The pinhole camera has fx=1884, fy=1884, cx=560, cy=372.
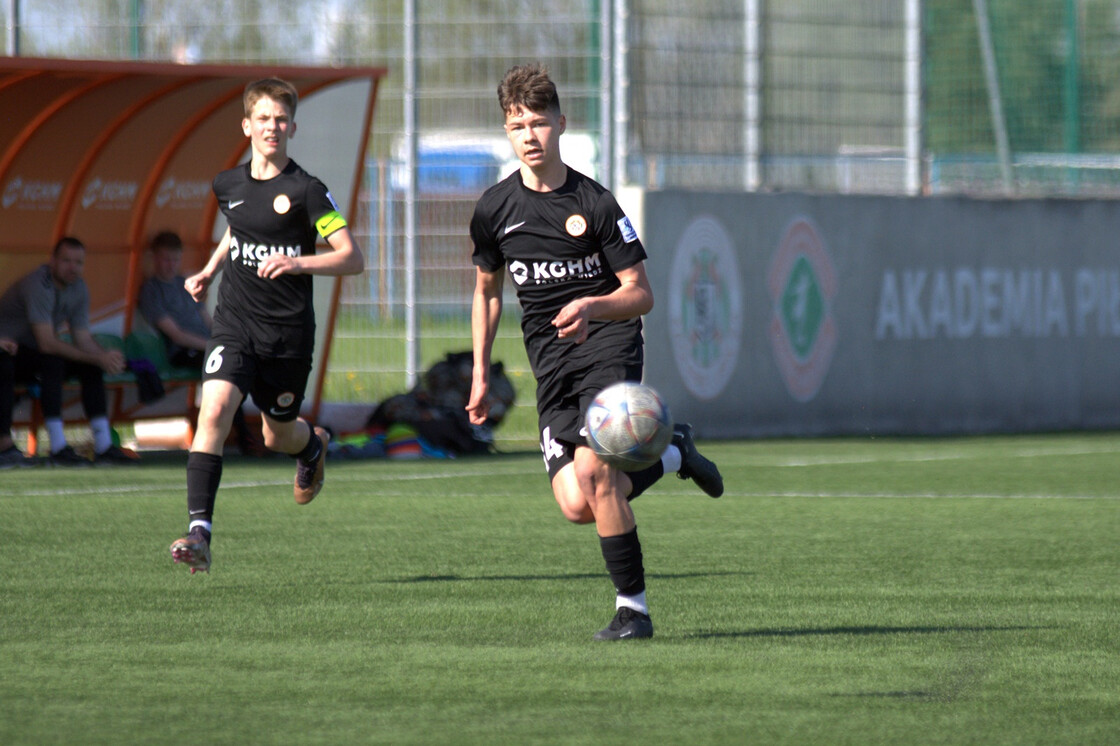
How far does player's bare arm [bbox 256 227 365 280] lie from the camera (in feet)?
24.7

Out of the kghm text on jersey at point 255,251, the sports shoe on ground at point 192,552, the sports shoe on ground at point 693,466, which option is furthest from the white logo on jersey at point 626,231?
the kghm text on jersey at point 255,251

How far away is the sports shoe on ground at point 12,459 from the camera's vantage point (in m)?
13.2

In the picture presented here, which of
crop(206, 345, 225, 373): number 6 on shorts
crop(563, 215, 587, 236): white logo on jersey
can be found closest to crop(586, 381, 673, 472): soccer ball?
crop(563, 215, 587, 236): white logo on jersey

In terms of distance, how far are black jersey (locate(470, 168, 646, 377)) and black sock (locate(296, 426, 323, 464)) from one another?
2553 millimetres

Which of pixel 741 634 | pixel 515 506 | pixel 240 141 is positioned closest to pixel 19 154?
pixel 240 141

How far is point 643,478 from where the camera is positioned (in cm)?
683

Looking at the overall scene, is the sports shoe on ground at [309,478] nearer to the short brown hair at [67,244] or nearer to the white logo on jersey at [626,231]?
the white logo on jersey at [626,231]

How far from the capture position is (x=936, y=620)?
22.7ft

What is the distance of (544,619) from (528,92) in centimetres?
191

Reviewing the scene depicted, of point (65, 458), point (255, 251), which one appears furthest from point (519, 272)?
point (65, 458)

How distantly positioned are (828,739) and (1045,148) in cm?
1635

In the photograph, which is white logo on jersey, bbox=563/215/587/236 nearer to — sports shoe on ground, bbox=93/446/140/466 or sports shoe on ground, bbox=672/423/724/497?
sports shoe on ground, bbox=672/423/724/497

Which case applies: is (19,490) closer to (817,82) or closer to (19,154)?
(19,154)

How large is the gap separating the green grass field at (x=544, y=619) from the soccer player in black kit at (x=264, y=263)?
817 mm
